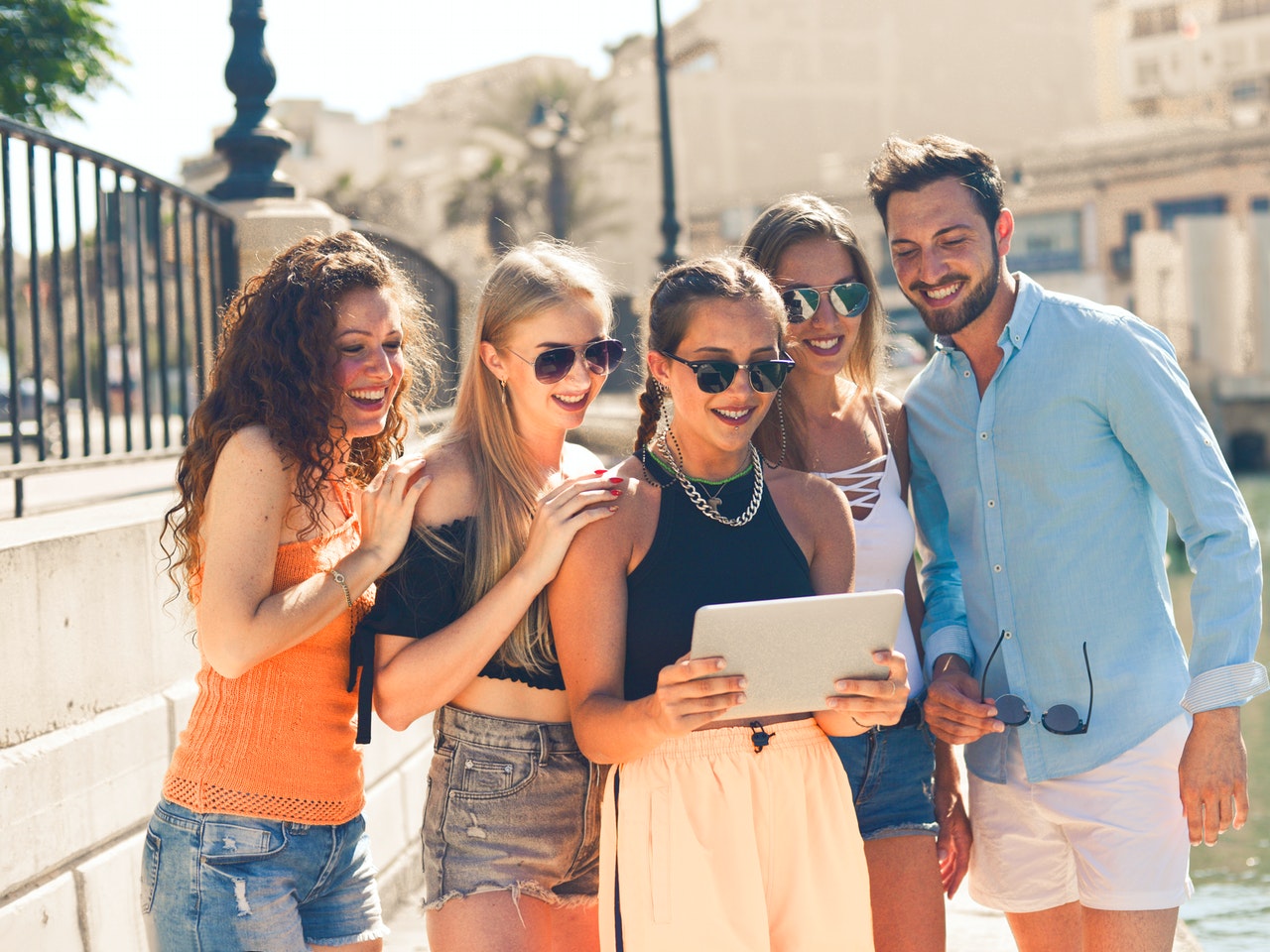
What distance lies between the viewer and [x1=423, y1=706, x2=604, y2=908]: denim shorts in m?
2.84

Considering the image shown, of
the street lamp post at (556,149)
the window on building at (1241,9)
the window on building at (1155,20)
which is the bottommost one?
the street lamp post at (556,149)

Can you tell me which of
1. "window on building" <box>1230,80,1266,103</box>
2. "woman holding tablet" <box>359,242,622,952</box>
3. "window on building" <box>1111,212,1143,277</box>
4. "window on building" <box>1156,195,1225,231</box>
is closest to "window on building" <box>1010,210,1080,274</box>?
"window on building" <box>1111,212,1143,277</box>

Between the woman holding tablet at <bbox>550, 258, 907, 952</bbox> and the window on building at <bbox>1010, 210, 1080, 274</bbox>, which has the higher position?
the window on building at <bbox>1010, 210, 1080, 274</bbox>

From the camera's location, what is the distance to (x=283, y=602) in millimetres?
2652

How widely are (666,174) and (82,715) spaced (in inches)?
486

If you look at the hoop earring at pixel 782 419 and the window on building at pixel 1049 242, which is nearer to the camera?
the hoop earring at pixel 782 419

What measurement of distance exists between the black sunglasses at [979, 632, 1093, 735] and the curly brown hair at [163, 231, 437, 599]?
174cm

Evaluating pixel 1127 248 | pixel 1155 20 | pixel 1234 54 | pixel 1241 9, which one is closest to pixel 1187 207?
pixel 1127 248

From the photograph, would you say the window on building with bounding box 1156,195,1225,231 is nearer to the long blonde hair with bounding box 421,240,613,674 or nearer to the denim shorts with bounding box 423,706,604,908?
the long blonde hair with bounding box 421,240,613,674

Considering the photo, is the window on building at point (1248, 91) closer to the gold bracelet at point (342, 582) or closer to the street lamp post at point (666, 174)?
the street lamp post at point (666, 174)

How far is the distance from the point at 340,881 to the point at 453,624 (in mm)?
633

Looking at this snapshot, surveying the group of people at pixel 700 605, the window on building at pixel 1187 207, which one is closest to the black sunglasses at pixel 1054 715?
the group of people at pixel 700 605

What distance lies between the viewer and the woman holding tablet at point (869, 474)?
125 inches

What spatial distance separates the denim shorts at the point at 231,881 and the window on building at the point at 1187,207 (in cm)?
4549
